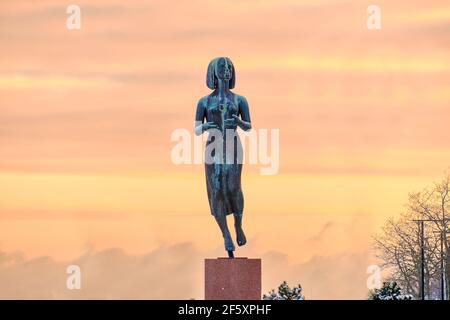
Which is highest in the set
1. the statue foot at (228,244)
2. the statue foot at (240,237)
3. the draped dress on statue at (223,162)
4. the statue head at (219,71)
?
the statue head at (219,71)

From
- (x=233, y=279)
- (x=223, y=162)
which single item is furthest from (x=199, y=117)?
(x=233, y=279)

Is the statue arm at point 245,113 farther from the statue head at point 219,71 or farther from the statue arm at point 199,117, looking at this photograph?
the statue arm at point 199,117

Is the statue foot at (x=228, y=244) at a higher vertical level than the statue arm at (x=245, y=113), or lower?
lower

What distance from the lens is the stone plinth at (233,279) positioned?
42156 millimetres

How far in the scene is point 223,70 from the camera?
42750 mm

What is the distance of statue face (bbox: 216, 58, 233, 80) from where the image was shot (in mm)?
42750

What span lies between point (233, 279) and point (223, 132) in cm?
297

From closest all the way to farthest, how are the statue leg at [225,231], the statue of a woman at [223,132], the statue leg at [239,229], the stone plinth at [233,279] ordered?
the stone plinth at [233,279]
the statue of a woman at [223,132]
the statue leg at [225,231]
the statue leg at [239,229]

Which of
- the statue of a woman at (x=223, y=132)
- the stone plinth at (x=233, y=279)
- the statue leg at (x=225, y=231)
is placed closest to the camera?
the stone plinth at (x=233, y=279)

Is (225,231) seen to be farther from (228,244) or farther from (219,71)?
(219,71)

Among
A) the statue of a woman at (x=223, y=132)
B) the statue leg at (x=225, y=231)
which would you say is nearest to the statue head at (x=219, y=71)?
the statue of a woman at (x=223, y=132)
